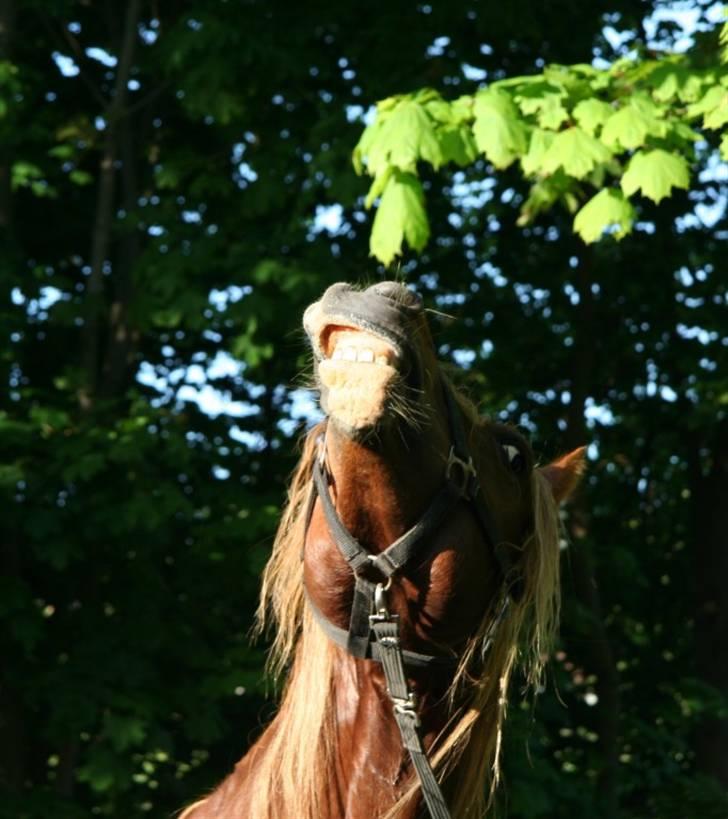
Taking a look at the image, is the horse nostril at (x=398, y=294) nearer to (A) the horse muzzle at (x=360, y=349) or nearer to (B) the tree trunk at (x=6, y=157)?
(A) the horse muzzle at (x=360, y=349)

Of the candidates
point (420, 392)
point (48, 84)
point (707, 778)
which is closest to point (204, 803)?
point (420, 392)

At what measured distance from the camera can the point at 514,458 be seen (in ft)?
8.89

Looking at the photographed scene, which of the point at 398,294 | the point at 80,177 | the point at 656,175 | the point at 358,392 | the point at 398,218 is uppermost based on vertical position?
the point at 80,177

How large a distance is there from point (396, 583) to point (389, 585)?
A: 17 mm

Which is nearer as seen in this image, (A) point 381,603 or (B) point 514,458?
(A) point 381,603

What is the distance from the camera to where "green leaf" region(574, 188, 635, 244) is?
14.4 ft

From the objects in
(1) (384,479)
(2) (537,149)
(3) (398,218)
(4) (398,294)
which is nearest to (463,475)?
(1) (384,479)

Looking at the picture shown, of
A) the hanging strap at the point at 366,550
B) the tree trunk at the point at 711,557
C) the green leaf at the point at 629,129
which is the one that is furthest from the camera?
the tree trunk at the point at 711,557

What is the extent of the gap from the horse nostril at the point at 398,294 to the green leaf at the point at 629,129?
2.19m

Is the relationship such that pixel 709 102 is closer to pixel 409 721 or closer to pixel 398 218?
pixel 398 218

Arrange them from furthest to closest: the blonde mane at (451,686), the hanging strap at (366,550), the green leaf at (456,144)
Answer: the green leaf at (456,144), the blonde mane at (451,686), the hanging strap at (366,550)

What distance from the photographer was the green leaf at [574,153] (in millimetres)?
4258

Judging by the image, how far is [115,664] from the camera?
756cm

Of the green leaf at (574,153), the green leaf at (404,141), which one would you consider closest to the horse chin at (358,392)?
the green leaf at (404,141)
